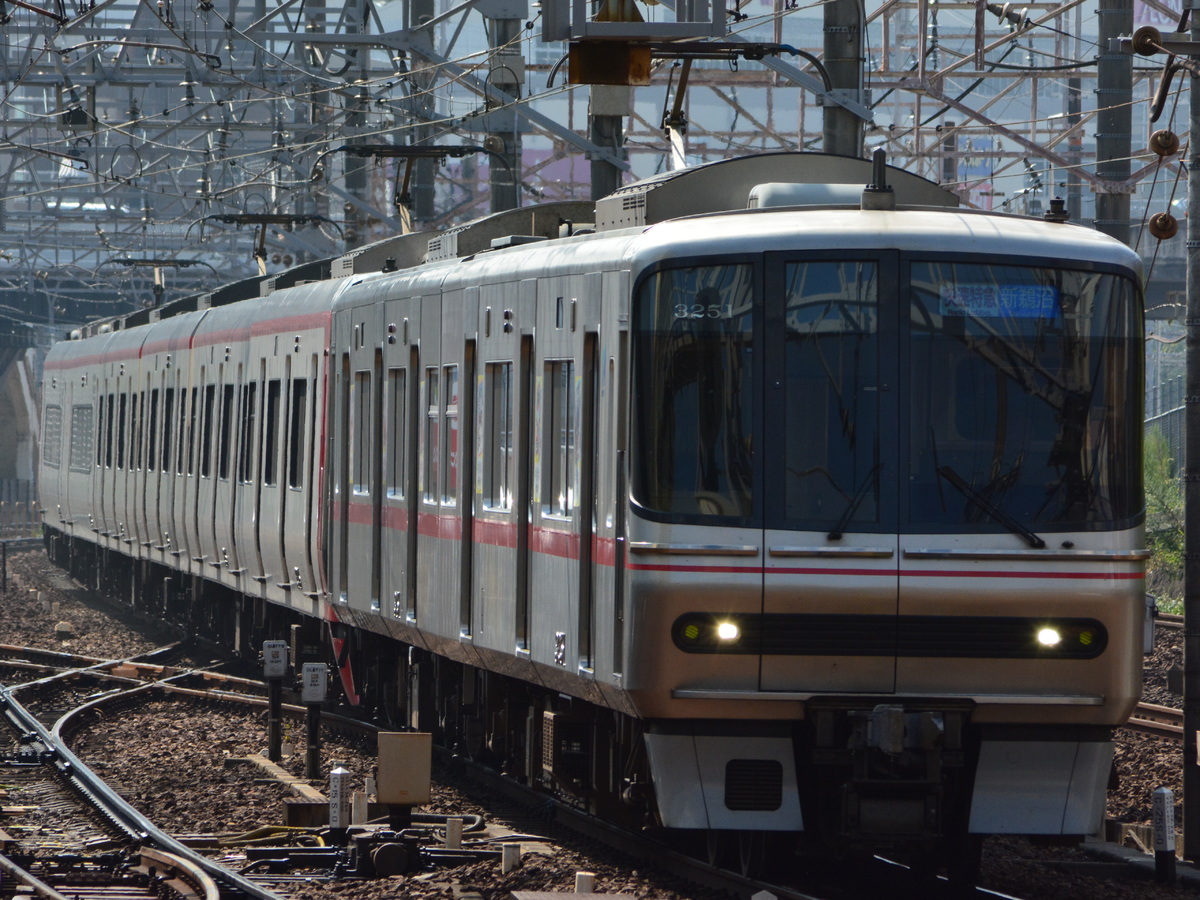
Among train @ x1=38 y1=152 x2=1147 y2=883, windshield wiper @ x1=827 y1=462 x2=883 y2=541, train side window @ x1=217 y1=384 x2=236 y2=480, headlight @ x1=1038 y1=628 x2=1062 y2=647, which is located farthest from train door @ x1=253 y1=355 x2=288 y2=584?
headlight @ x1=1038 y1=628 x2=1062 y2=647

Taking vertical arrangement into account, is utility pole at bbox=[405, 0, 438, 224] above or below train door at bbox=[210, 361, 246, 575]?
above

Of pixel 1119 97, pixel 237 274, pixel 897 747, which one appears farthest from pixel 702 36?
pixel 237 274

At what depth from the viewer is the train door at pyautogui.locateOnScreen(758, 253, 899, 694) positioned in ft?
28.1

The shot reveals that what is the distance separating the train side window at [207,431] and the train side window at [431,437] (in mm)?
8488

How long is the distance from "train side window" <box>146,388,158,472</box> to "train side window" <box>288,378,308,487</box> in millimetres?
7748

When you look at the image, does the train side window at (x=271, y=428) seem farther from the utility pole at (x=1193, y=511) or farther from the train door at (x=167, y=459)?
the utility pole at (x=1193, y=511)

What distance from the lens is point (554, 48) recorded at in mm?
81875

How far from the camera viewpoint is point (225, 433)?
20.1 meters

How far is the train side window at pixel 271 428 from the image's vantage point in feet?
57.6

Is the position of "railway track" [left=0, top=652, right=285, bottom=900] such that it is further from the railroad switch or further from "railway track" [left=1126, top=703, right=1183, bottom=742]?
"railway track" [left=1126, top=703, right=1183, bottom=742]

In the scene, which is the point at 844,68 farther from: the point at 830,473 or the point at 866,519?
the point at 866,519

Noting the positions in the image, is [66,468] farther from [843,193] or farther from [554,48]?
[554,48]

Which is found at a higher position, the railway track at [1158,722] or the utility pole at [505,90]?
the utility pole at [505,90]

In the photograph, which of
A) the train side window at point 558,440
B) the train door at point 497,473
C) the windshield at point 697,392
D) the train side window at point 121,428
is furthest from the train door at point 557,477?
the train side window at point 121,428
